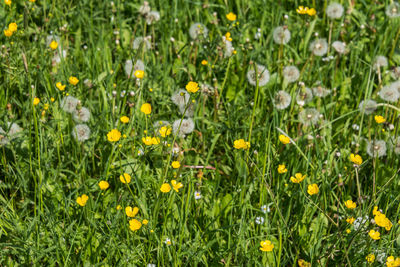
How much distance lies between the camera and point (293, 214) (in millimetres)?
2270

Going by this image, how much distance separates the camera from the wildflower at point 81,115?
241 cm

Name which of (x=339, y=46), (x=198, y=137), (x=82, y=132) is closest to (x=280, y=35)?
(x=339, y=46)

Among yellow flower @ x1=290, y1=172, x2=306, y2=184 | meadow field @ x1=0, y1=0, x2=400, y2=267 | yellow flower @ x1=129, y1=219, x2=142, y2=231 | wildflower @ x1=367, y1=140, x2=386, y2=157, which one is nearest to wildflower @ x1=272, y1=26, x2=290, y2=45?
meadow field @ x1=0, y1=0, x2=400, y2=267

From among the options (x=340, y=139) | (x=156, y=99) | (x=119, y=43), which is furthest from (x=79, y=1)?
(x=340, y=139)

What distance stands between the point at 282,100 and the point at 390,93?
2.03ft

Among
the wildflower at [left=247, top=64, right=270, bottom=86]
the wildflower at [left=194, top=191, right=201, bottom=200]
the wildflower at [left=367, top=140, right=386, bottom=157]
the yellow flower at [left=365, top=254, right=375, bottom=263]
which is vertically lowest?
the yellow flower at [left=365, top=254, right=375, bottom=263]

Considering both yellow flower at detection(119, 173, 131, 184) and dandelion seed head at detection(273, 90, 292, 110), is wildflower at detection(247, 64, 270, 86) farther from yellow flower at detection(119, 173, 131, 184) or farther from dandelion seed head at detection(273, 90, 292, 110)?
yellow flower at detection(119, 173, 131, 184)

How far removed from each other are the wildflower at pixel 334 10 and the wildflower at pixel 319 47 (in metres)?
0.28

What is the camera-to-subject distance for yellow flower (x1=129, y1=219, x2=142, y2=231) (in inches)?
72.2

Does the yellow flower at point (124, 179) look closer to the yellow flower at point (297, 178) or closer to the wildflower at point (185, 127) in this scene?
the wildflower at point (185, 127)

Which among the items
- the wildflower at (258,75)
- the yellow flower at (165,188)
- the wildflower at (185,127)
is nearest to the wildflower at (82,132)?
the wildflower at (185,127)

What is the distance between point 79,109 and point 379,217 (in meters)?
1.44

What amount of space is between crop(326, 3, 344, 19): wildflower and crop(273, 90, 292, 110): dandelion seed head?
889 mm

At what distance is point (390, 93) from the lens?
8.91ft
